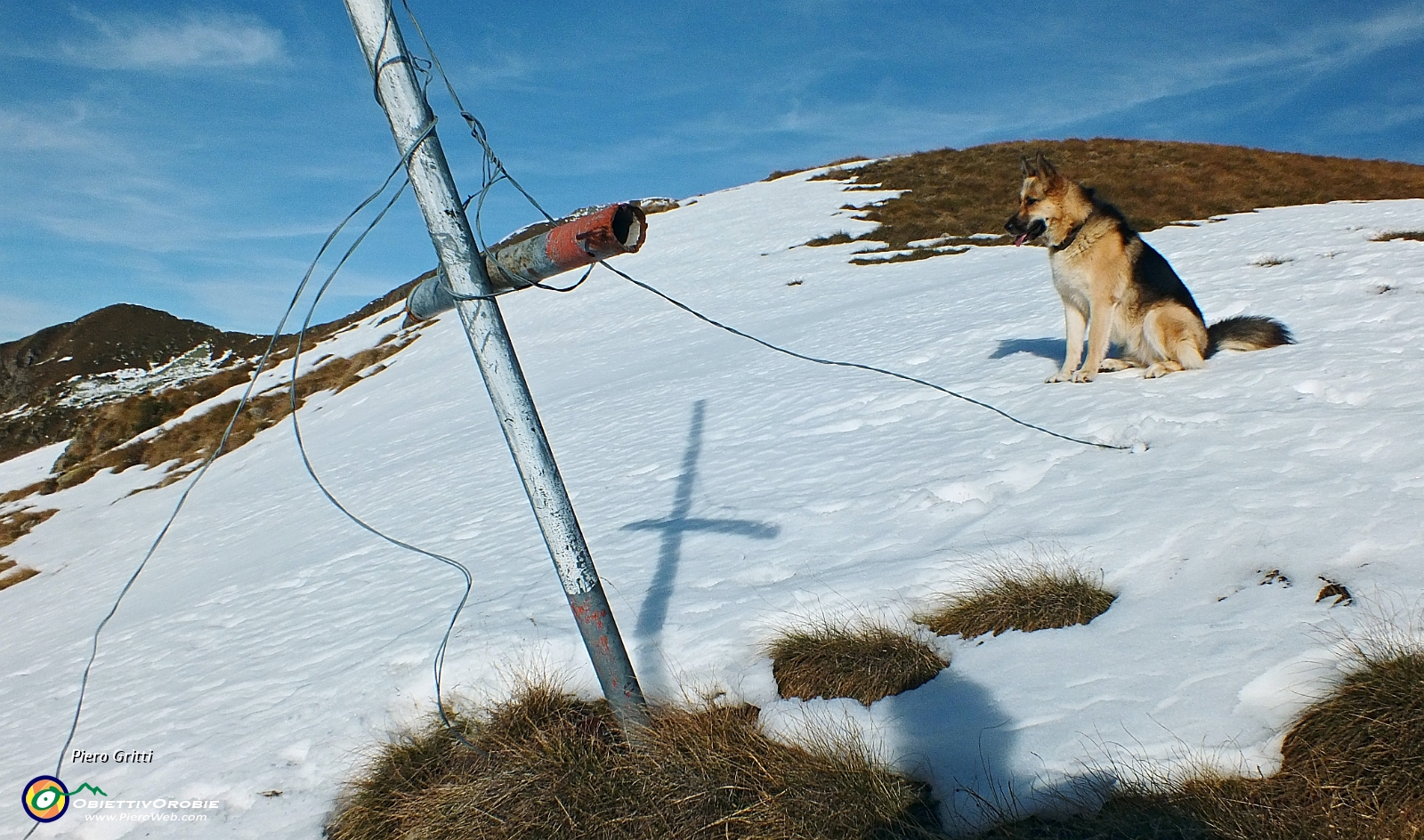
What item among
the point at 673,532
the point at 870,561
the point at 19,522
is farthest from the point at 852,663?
the point at 19,522

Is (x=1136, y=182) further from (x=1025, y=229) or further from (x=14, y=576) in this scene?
Result: (x=14, y=576)

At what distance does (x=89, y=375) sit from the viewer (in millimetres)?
60531

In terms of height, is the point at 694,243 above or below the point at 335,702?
above

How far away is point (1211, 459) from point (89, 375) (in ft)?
259

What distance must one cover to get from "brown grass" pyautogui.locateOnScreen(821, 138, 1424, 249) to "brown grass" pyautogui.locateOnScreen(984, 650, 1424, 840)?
51.7ft

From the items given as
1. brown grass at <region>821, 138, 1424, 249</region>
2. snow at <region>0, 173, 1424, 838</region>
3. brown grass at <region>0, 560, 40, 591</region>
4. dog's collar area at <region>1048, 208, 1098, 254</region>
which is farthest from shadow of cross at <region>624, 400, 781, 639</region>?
brown grass at <region>821, 138, 1424, 249</region>

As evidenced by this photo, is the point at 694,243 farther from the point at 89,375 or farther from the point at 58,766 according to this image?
the point at 89,375

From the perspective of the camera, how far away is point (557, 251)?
7.48 ft

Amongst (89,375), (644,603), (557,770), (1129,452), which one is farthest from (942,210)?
(89,375)

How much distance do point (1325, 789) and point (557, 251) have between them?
2.51m

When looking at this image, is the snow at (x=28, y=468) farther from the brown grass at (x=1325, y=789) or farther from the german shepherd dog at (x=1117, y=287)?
the brown grass at (x=1325, y=789)

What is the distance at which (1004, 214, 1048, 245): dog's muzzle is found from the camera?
5898 mm

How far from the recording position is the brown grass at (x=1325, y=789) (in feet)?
5.45

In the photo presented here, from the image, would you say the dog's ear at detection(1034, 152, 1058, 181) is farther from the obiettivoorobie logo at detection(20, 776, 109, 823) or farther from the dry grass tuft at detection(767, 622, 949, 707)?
the obiettivoorobie logo at detection(20, 776, 109, 823)
